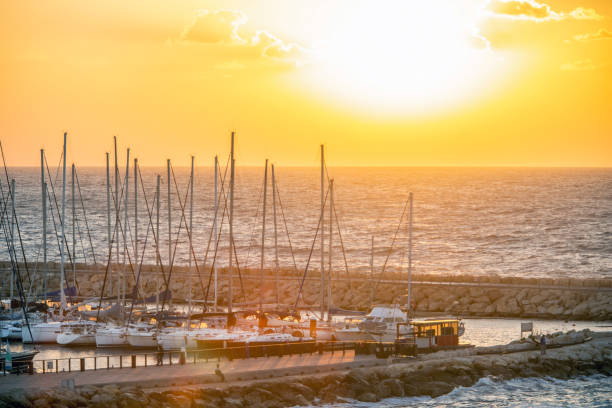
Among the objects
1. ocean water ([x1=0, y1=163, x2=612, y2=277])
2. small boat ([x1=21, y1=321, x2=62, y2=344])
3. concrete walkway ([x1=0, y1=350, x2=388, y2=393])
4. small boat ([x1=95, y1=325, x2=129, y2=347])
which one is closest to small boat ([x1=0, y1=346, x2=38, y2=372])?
concrete walkway ([x1=0, y1=350, x2=388, y2=393])

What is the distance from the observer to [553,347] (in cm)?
4831

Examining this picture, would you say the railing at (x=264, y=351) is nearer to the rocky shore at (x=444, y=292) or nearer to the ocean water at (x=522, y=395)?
the ocean water at (x=522, y=395)

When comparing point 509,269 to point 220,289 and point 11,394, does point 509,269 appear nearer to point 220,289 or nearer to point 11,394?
point 220,289

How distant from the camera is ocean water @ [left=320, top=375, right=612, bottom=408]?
1497 inches

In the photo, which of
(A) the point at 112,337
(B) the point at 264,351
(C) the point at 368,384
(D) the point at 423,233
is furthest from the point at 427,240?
(C) the point at 368,384

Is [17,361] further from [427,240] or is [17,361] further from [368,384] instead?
[427,240]

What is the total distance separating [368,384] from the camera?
124 feet

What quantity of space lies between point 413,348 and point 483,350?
13.7 ft

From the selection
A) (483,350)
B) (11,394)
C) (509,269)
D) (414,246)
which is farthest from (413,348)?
(414,246)

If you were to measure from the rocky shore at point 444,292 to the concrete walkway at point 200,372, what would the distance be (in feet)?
71.5

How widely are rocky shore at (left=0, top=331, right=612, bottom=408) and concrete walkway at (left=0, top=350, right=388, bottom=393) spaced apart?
70 centimetres

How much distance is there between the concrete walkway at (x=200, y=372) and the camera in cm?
3466

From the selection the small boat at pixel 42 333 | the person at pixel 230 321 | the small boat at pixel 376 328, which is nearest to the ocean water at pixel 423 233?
the small boat at pixel 42 333

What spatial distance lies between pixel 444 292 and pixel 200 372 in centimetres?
3460
